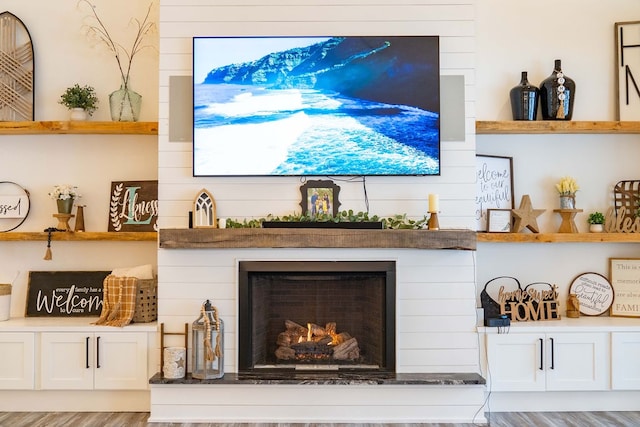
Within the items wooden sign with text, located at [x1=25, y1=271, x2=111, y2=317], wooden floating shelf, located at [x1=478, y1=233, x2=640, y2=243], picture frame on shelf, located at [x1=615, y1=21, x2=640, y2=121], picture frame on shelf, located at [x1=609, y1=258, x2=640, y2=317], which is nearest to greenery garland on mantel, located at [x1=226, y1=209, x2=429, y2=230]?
wooden floating shelf, located at [x1=478, y1=233, x2=640, y2=243]

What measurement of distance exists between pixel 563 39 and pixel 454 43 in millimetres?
1015

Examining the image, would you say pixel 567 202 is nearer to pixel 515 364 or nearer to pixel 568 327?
pixel 568 327

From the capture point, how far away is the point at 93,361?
370cm

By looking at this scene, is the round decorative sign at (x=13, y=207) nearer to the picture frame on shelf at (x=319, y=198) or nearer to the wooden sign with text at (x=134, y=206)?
the wooden sign with text at (x=134, y=206)

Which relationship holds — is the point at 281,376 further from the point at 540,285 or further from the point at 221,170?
the point at 540,285

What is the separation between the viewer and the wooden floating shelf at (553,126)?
3.91m

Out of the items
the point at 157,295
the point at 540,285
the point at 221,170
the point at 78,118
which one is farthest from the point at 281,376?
the point at 78,118

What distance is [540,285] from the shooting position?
4.16 m

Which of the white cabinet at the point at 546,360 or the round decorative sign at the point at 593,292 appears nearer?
the white cabinet at the point at 546,360

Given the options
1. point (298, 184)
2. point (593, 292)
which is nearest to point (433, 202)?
point (298, 184)

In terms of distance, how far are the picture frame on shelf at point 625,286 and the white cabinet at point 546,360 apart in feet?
1.56

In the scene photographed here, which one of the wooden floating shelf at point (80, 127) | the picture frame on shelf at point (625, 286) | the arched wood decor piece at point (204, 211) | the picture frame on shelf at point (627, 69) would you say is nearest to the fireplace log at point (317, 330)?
the arched wood decor piece at point (204, 211)

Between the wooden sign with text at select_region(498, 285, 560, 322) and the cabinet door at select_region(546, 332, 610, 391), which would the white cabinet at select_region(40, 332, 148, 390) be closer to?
the wooden sign with text at select_region(498, 285, 560, 322)

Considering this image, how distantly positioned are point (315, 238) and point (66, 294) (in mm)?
1869
